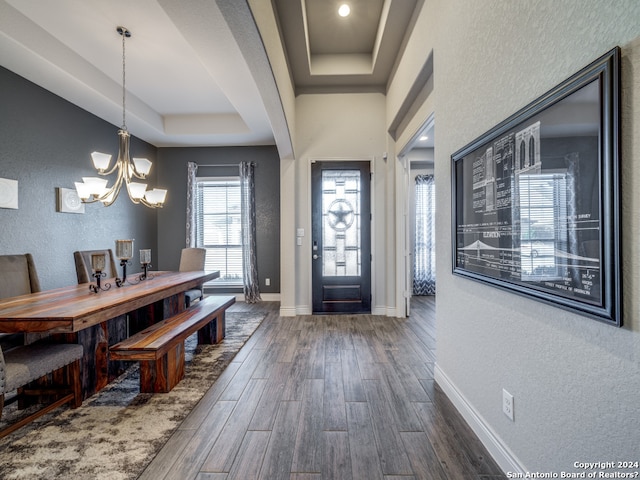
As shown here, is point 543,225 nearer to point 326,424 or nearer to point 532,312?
point 532,312

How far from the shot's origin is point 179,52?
3.28m

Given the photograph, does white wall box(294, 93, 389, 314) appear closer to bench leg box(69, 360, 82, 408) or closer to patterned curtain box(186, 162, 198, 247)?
patterned curtain box(186, 162, 198, 247)

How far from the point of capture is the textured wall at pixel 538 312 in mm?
842

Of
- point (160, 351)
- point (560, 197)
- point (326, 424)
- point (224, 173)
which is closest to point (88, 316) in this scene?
point (160, 351)

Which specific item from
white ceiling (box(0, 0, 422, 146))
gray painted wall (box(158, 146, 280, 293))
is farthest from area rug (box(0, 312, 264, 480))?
gray painted wall (box(158, 146, 280, 293))

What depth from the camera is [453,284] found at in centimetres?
202

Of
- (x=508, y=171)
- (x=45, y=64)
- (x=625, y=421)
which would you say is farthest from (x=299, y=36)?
(x=625, y=421)

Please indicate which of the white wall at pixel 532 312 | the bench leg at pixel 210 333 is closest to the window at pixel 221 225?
the bench leg at pixel 210 333

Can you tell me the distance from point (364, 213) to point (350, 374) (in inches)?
98.2

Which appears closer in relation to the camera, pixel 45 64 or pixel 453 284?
pixel 453 284

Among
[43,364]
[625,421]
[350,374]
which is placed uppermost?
[625,421]

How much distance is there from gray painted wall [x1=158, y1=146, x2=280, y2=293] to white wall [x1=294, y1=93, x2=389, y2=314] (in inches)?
50.9

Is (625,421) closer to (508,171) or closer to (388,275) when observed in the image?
(508,171)

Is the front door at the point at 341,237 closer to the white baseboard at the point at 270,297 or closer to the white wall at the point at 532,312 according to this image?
the white baseboard at the point at 270,297
